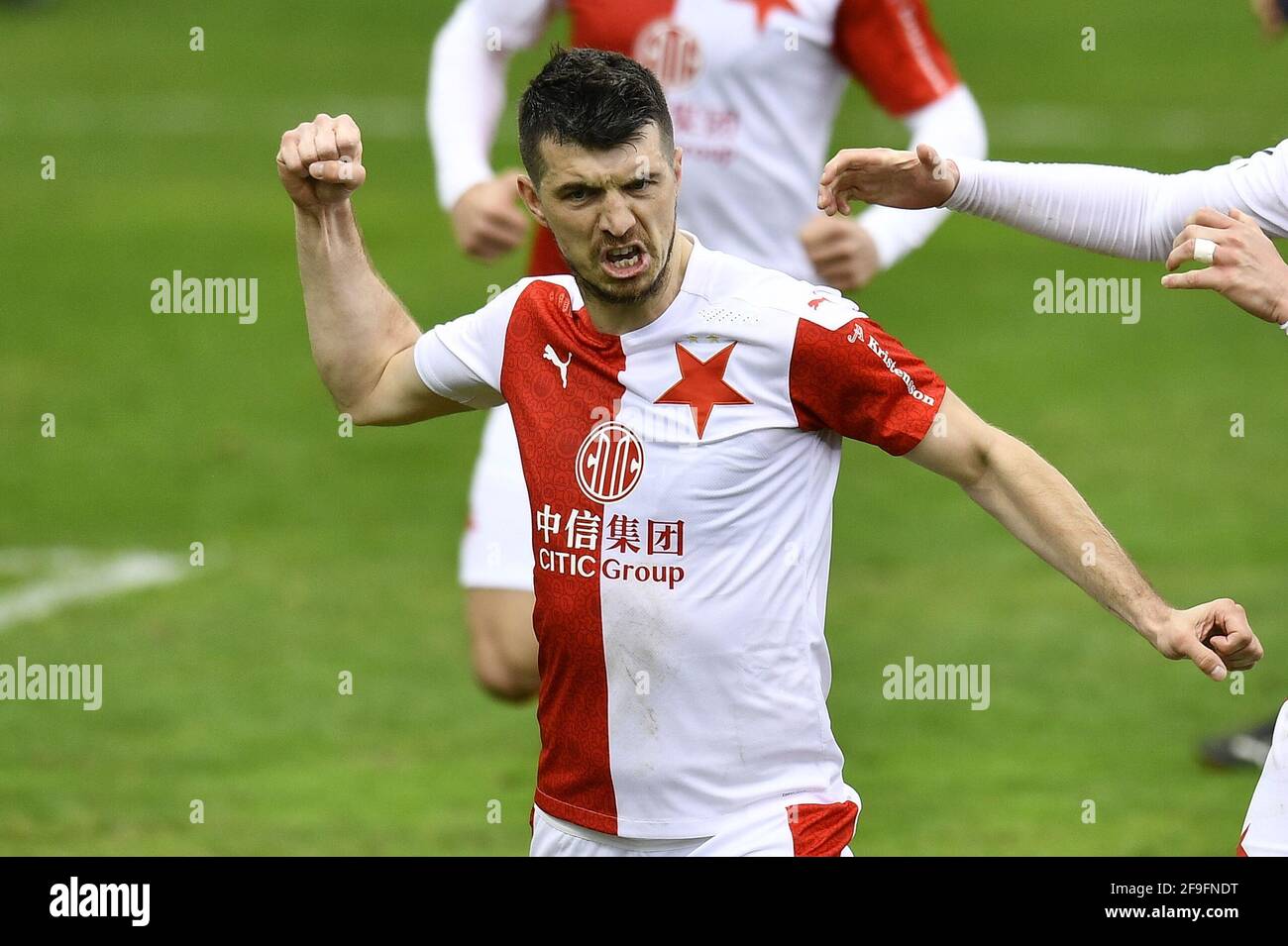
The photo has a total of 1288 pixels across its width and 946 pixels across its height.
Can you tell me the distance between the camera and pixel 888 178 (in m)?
5.12

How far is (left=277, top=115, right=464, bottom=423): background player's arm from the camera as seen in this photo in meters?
5.36

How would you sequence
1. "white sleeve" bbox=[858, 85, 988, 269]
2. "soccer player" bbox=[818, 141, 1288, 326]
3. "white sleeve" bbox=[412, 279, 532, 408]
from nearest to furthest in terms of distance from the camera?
"soccer player" bbox=[818, 141, 1288, 326] → "white sleeve" bbox=[412, 279, 532, 408] → "white sleeve" bbox=[858, 85, 988, 269]

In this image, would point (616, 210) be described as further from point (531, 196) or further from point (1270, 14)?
point (1270, 14)

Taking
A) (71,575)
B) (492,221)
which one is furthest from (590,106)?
(71,575)

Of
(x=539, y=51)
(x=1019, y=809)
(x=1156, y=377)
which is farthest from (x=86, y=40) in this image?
(x=1019, y=809)

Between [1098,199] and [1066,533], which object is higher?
[1098,199]

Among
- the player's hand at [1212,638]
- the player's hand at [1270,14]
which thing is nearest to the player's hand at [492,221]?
the player's hand at [1270,14]

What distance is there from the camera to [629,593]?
196 inches

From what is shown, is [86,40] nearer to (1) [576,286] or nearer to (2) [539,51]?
(2) [539,51]

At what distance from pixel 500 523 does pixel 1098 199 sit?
257cm

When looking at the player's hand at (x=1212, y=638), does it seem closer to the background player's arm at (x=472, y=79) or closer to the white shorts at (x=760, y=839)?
the white shorts at (x=760, y=839)

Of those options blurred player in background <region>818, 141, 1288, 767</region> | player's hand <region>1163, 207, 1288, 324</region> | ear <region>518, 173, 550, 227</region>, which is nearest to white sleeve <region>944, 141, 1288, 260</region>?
blurred player in background <region>818, 141, 1288, 767</region>

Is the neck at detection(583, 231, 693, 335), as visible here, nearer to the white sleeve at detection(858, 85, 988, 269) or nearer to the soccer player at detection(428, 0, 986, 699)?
the white sleeve at detection(858, 85, 988, 269)
